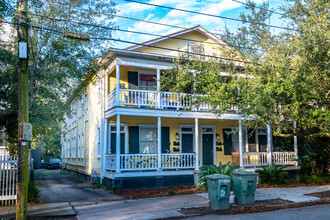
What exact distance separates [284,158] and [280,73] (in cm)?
890

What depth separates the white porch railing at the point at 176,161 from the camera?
15194 mm

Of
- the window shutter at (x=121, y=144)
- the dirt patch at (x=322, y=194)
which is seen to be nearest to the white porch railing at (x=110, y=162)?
the window shutter at (x=121, y=144)

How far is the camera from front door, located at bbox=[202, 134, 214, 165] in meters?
18.1

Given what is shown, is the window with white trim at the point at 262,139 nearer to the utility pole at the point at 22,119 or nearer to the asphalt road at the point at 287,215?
the asphalt road at the point at 287,215

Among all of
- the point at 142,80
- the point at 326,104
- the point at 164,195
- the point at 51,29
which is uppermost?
the point at 51,29

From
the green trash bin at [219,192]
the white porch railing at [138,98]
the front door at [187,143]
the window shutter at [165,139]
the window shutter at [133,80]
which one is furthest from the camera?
the front door at [187,143]

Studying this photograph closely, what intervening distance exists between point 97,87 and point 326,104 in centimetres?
1306

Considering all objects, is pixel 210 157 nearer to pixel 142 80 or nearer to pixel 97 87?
pixel 142 80

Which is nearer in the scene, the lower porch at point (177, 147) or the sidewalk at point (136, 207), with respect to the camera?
the sidewalk at point (136, 207)

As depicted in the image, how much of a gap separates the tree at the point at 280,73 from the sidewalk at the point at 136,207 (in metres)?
2.68

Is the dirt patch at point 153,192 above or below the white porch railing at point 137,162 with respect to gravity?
below

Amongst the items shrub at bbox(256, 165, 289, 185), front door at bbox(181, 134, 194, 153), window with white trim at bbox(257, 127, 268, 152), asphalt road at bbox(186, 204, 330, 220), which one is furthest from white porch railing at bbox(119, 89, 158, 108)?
window with white trim at bbox(257, 127, 268, 152)

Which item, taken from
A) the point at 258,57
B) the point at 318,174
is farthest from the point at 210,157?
the point at 258,57

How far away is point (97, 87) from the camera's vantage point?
1947cm
